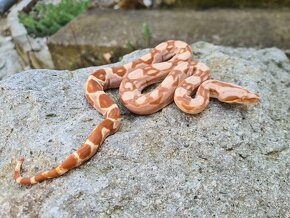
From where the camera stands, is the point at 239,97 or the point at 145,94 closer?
the point at 239,97

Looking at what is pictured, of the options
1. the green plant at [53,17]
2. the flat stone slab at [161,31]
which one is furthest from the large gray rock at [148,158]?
the green plant at [53,17]

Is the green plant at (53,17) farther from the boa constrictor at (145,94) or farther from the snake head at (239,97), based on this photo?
the snake head at (239,97)

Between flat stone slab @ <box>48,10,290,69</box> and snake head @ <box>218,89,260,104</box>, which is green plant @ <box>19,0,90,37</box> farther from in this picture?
snake head @ <box>218,89,260,104</box>

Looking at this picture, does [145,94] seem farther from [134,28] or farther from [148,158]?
[134,28]

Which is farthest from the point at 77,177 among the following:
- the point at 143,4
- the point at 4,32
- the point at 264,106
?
the point at 4,32

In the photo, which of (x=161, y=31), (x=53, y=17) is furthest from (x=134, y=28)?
(x=53, y=17)

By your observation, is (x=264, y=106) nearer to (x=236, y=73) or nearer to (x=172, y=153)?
(x=236, y=73)

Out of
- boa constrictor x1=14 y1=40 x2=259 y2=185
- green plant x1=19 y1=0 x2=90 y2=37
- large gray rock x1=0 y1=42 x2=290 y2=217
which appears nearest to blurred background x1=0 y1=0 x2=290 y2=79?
green plant x1=19 y1=0 x2=90 y2=37
